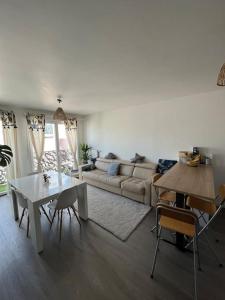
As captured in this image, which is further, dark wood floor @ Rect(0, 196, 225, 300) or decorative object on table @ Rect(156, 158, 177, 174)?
decorative object on table @ Rect(156, 158, 177, 174)

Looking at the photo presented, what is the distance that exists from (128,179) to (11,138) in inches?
131

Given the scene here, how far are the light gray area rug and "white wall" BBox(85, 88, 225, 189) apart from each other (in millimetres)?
1477

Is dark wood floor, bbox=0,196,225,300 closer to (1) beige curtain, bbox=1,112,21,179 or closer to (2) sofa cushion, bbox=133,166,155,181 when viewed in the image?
(2) sofa cushion, bbox=133,166,155,181

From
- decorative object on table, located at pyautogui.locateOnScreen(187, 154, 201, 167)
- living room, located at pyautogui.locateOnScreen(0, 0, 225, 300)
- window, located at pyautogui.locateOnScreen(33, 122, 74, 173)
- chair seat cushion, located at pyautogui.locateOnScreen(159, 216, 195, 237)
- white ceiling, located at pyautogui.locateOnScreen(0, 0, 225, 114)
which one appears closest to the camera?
white ceiling, located at pyautogui.locateOnScreen(0, 0, 225, 114)

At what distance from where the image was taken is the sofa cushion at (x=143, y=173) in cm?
371

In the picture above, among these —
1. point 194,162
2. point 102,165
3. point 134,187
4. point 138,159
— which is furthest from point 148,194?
point 102,165

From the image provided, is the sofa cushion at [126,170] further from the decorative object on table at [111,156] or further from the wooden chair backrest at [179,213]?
the wooden chair backrest at [179,213]

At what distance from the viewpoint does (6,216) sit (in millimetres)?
2807

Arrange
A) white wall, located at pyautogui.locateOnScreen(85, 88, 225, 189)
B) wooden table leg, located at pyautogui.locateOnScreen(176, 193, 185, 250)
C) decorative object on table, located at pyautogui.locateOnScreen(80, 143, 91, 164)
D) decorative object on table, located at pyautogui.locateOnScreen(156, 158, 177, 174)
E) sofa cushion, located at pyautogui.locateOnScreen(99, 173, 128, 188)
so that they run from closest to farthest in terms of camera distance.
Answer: wooden table leg, located at pyautogui.locateOnScreen(176, 193, 185, 250)
white wall, located at pyautogui.locateOnScreen(85, 88, 225, 189)
decorative object on table, located at pyautogui.locateOnScreen(156, 158, 177, 174)
sofa cushion, located at pyautogui.locateOnScreen(99, 173, 128, 188)
decorative object on table, located at pyautogui.locateOnScreen(80, 143, 91, 164)

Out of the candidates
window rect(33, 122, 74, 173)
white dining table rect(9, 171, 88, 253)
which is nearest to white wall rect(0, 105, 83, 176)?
window rect(33, 122, 74, 173)

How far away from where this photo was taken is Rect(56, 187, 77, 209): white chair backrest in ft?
6.88

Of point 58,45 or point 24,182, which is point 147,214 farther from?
point 58,45

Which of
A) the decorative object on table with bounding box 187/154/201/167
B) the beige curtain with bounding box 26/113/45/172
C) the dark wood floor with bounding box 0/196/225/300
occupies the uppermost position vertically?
the beige curtain with bounding box 26/113/45/172

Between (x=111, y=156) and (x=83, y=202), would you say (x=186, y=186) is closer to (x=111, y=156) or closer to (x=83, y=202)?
(x=83, y=202)
